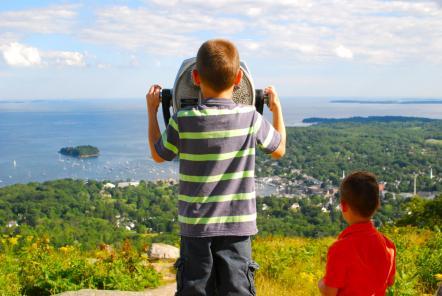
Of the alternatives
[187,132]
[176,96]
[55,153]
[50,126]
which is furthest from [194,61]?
[50,126]

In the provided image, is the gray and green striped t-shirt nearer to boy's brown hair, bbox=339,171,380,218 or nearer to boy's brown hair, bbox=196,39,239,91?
boy's brown hair, bbox=196,39,239,91

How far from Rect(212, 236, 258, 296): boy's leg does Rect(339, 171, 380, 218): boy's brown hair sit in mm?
593

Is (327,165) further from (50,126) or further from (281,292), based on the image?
(50,126)

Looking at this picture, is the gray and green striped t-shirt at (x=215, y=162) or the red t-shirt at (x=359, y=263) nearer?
the gray and green striped t-shirt at (x=215, y=162)

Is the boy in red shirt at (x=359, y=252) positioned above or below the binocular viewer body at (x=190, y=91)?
below

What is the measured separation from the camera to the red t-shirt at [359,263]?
2.36 meters

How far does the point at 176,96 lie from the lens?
7.83ft

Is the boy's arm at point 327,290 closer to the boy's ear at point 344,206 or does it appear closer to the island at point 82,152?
the boy's ear at point 344,206

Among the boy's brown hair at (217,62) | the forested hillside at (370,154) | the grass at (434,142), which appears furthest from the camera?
the grass at (434,142)

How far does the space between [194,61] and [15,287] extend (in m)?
3.62

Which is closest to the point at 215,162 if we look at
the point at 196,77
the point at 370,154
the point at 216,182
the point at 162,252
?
the point at 216,182

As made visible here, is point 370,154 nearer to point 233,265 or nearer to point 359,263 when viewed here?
point 359,263

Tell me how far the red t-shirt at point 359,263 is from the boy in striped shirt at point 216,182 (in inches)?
16.3

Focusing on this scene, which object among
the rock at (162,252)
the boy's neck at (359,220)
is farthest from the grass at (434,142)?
the boy's neck at (359,220)
